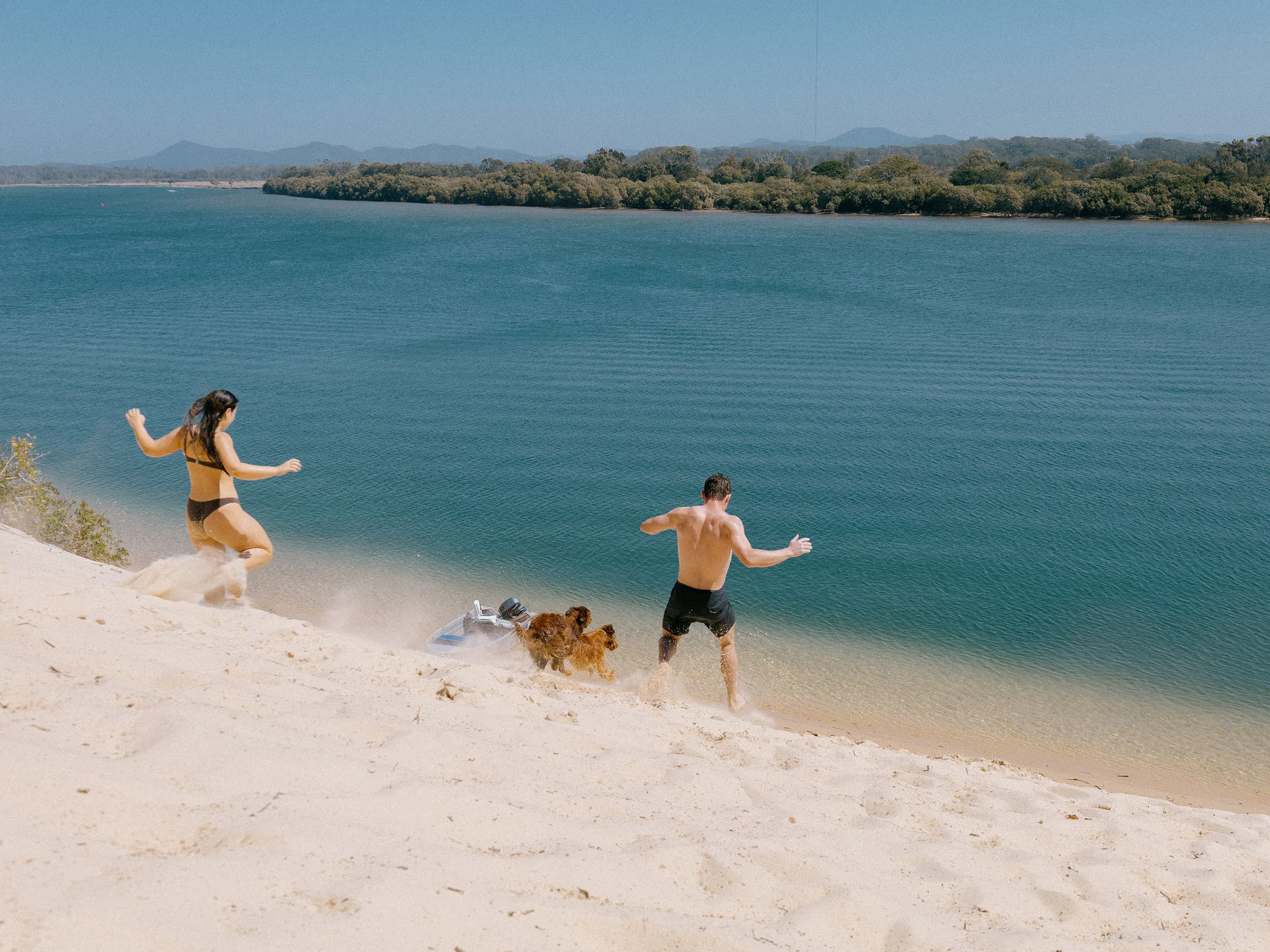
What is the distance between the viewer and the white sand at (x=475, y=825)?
2.54 meters

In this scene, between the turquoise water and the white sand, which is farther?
the turquoise water

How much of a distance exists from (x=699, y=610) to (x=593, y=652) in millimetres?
967

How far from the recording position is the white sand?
2.54 meters

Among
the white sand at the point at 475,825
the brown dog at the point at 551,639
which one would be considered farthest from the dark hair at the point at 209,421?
the brown dog at the point at 551,639

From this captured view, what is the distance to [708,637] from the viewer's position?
8.88m

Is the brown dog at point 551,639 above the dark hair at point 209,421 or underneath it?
underneath

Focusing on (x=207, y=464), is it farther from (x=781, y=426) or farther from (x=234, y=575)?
(x=781, y=426)

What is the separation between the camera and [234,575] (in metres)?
6.22

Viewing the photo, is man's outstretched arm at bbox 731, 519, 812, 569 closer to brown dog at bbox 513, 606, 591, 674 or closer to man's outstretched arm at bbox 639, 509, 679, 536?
man's outstretched arm at bbox 639, 509, 679, 536

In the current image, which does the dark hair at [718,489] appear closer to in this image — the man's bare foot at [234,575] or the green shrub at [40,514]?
the man's bare foot at [234,575]

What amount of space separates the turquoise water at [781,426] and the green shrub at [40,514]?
139 inches

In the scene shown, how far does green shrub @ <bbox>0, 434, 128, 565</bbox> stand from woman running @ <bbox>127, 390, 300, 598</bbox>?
285 cm

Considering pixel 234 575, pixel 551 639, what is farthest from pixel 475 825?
pixel 234 575

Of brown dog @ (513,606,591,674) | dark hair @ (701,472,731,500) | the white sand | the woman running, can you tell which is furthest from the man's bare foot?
dark hair @ (701,472,731,500)
